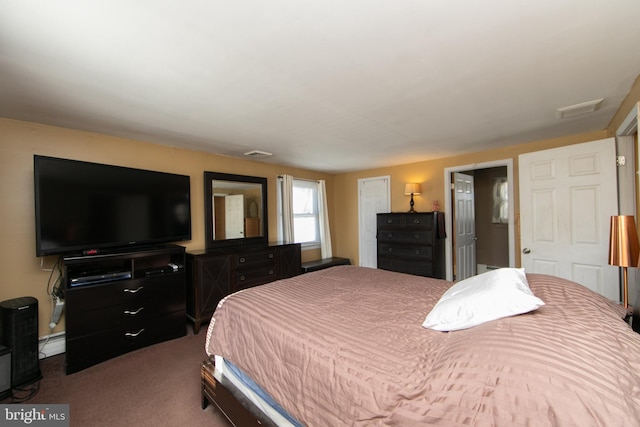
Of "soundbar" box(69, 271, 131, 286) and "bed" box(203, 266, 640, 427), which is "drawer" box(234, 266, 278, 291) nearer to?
"soundbar" box(69, 271, 131, 286)

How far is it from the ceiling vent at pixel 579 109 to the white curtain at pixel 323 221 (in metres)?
3.72

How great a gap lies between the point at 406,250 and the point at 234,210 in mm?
2869

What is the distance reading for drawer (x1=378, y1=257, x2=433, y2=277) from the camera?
3.96 meters

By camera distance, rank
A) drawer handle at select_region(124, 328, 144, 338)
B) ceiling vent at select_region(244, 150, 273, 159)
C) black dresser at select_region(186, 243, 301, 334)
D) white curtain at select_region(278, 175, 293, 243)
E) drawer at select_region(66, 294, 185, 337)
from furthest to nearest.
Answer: white curtain at select_region(278, 175, 293, 243) → ceiling vent at select_region(244, 150, 273, 159) → black dresser at select_region(186, 243, 301, 334) → drawer handle at select_region(124, 328, 144, 338) → drawer at select_region(66, 294, 185, 337)

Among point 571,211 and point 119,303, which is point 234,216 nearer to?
point 119,303

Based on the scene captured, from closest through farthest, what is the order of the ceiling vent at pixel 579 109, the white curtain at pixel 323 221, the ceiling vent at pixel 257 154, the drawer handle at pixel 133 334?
the ceiling vent at pixel 579 109
the drawer handle at pixel 133 334
the ceiling vent at pixel 257 154
the white curtain at pixel 323 221

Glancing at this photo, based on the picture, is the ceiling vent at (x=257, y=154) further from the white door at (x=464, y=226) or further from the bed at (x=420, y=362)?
the white door at (x=464, y=226)

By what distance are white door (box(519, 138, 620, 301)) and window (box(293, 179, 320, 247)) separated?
11.4ft

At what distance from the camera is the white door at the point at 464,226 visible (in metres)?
4.30

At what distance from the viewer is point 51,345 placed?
2580 millimetres

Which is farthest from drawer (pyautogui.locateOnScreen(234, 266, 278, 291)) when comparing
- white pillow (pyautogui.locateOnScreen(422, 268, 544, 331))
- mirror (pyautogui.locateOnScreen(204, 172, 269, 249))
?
white pillow (pyautogui.locateOnScreen(422, 268, 544, 331))

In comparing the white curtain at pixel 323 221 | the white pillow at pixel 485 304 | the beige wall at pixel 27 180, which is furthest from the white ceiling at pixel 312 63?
the white curtain at pixel 323 221

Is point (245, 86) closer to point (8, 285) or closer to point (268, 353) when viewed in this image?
point (268, 353)

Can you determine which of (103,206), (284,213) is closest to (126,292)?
(103,206)
